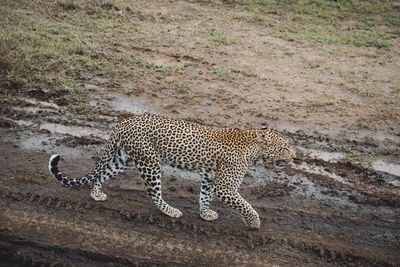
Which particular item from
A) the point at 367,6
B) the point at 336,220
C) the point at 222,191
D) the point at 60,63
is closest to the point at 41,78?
the point at 60,63

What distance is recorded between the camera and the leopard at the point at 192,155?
576 cm

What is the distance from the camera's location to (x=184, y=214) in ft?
20.9

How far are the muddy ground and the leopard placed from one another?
1.67 feet

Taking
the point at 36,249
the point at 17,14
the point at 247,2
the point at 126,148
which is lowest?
the point at 36,249

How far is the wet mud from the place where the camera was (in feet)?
17.9

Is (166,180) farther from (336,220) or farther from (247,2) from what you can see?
(247,2)

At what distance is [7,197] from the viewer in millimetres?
6277

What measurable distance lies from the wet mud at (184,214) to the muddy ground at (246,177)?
2 cm

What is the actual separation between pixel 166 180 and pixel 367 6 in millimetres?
19122

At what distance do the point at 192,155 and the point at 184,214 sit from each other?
3.67 feet

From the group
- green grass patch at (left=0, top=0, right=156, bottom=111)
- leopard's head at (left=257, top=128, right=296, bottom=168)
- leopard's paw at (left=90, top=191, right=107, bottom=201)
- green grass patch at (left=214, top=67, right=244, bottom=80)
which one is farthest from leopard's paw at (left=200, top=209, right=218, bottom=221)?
green grass patch at (left=214, top=67, right=244, bottom=80)

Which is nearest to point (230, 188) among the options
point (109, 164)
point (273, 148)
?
point (273, 148)

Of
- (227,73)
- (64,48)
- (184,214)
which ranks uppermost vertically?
(64,48)

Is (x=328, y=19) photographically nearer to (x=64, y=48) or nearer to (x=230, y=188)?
(x=64, y=48)
